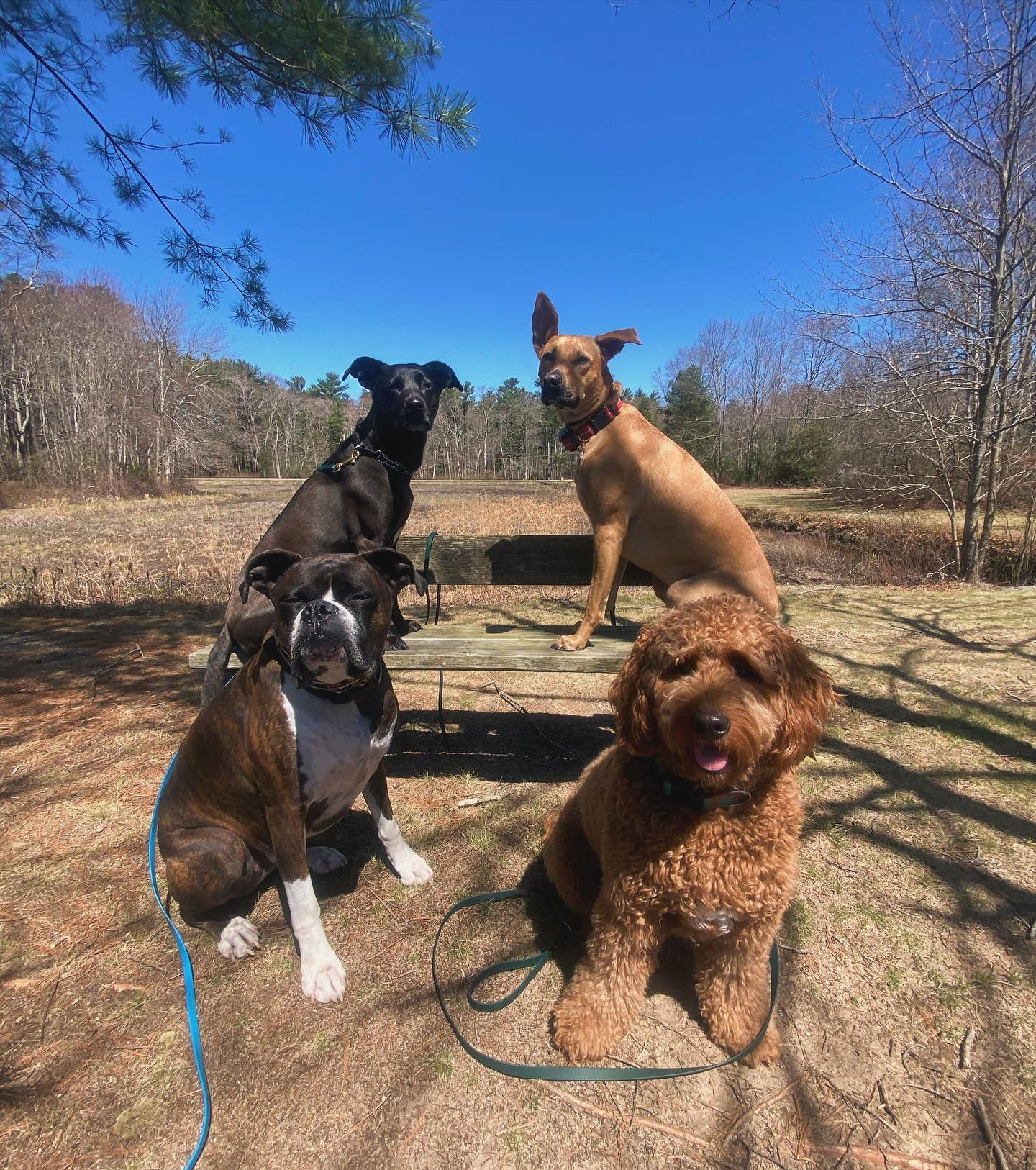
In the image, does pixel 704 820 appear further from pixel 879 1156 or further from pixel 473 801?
pixel 473 801

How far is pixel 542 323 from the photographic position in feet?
13.3

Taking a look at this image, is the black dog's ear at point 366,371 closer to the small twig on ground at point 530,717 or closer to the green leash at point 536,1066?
the small twig on ground at point 530,717

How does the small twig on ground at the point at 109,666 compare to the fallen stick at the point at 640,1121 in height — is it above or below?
above

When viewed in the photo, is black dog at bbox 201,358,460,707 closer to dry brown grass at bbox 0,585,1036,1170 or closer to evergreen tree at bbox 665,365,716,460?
dry brown grass at bbox 0,585,1036,1170

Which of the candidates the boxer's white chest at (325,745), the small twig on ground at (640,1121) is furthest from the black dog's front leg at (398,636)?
the small twig on ground at (640,1121)

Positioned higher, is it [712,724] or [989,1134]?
[712,724]

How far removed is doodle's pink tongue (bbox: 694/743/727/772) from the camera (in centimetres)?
167

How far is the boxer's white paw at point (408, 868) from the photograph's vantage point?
2752mm

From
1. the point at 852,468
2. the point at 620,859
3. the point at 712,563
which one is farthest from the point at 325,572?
the point at 852,468

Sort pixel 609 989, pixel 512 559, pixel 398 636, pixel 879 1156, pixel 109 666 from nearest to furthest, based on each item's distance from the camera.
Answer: pixel 879 1156
pixel 609 989
pixel 398 636
pixel 512 559
pixel 109 666

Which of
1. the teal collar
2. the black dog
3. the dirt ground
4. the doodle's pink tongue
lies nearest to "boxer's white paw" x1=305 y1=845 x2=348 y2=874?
the dirt ground

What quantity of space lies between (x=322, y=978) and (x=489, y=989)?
64cm

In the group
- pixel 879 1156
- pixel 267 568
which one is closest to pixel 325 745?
pixel 267 568

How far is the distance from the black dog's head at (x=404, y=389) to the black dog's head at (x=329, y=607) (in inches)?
60.8
